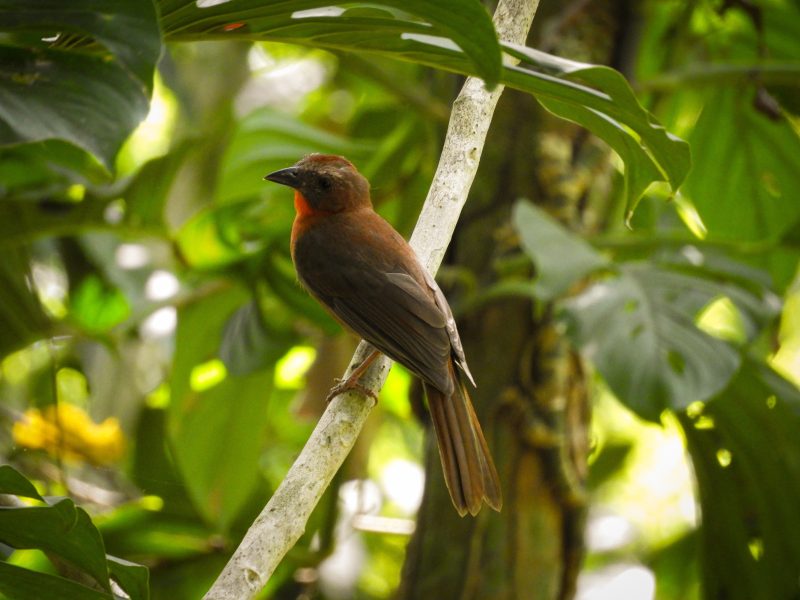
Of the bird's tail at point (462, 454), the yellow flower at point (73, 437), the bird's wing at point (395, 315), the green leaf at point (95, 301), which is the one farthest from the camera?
the green leaf at point (95, 301)

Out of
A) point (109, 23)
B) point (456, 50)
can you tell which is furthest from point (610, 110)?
point (109, 23)

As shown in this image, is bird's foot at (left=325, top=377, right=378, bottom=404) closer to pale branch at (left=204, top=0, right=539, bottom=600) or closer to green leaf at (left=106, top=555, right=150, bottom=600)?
pale branch at (left=204, top=0, right=539, bottom=600)

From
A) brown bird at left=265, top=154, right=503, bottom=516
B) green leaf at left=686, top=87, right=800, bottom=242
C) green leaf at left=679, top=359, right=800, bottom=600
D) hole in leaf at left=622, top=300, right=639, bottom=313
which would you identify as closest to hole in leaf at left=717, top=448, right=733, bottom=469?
green leaf at left=679, top=359, right=800, bottom=600

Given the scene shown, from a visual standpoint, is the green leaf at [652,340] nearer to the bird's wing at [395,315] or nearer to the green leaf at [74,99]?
the bird's wing at [395,315]

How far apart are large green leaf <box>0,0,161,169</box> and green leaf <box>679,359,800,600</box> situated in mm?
2351

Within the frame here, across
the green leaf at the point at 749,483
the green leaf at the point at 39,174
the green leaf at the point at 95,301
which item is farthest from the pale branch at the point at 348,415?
the green leaf at the point at 95,301

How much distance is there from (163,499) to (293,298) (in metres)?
1.07

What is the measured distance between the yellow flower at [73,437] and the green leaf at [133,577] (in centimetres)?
207

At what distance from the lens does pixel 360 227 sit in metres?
3.06

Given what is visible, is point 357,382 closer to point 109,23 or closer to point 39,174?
point 109,23

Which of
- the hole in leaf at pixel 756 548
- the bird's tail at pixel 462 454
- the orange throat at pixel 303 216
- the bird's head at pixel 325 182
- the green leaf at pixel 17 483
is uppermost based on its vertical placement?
the bird's head at pixel 325 182

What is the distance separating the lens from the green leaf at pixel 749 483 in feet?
11.0

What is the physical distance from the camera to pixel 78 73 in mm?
1803

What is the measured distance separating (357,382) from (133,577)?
2.55 feet
